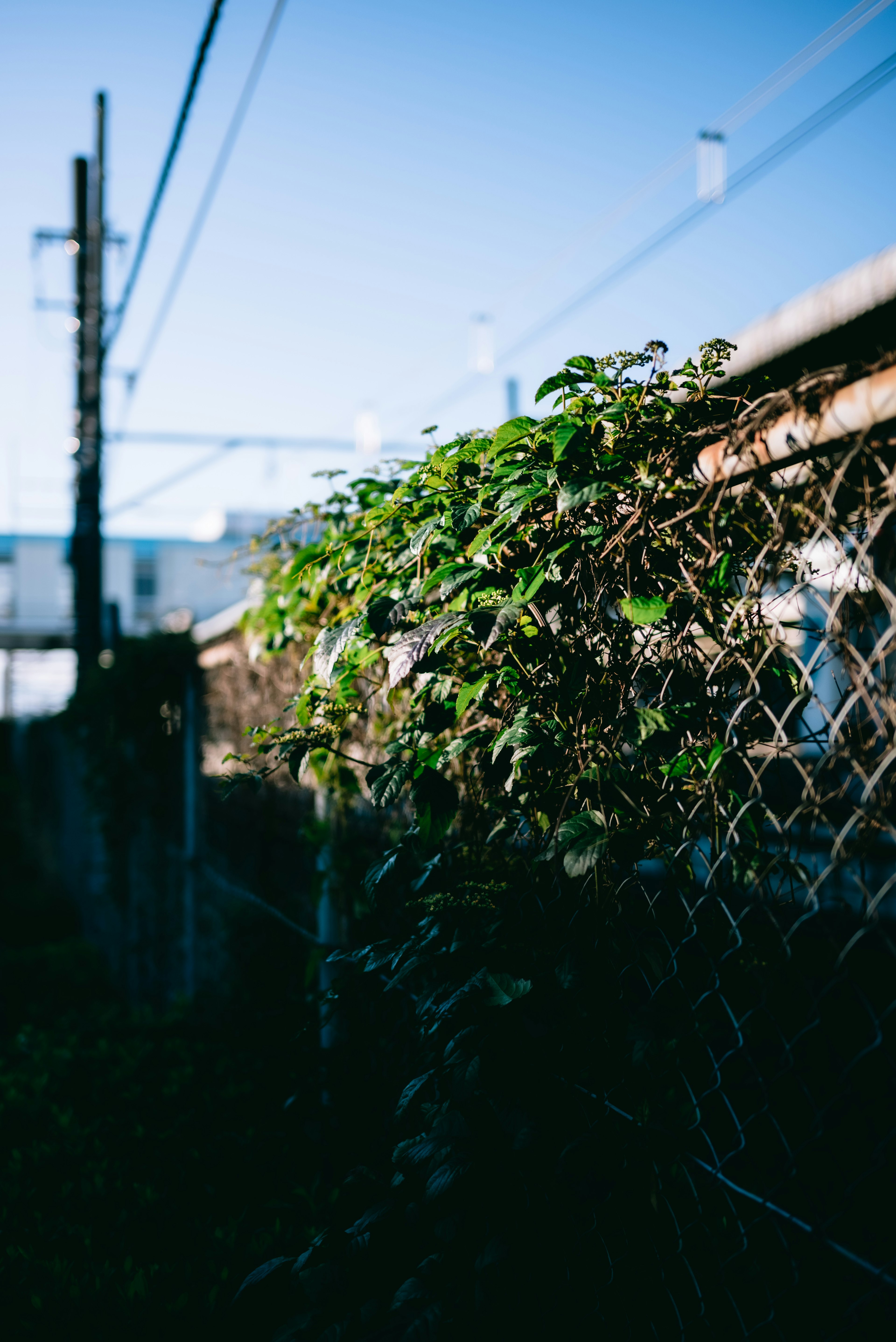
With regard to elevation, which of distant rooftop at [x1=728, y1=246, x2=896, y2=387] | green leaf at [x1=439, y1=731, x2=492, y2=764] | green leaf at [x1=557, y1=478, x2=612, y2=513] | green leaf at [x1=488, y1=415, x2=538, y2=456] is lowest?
green leaf at [x1=439, y1=731, x2=492, y2=764]

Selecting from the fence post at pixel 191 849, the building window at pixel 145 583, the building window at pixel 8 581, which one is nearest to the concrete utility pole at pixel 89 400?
the fence post at pixel 191 849

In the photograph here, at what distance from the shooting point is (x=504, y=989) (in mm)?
1482

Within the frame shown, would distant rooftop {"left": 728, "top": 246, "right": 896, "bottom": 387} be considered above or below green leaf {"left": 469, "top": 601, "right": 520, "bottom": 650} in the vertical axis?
above

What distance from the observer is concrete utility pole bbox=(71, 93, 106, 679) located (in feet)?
28.7

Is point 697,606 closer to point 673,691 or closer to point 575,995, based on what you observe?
point 673,691

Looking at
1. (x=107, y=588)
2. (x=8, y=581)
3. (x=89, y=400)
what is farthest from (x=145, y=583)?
(x=89, y=400)

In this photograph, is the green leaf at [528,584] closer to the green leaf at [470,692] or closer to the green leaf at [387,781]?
the green leaf at [470,692]

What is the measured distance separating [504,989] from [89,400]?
8.87 m

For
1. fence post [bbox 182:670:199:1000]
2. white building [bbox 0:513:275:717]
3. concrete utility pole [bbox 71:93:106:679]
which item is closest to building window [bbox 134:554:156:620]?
white building [bbox 0:513:275:717]

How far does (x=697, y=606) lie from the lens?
4.25 feet

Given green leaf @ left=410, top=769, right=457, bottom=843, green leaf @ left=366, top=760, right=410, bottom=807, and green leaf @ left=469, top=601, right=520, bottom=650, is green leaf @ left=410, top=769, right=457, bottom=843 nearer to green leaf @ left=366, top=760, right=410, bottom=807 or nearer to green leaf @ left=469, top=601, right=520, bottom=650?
green leaf @ left=366, top=760, right=410, bottom=807

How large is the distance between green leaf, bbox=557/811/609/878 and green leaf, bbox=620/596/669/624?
318mm

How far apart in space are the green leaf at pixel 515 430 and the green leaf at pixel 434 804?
633mm

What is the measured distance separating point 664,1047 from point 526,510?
0.89 meters
